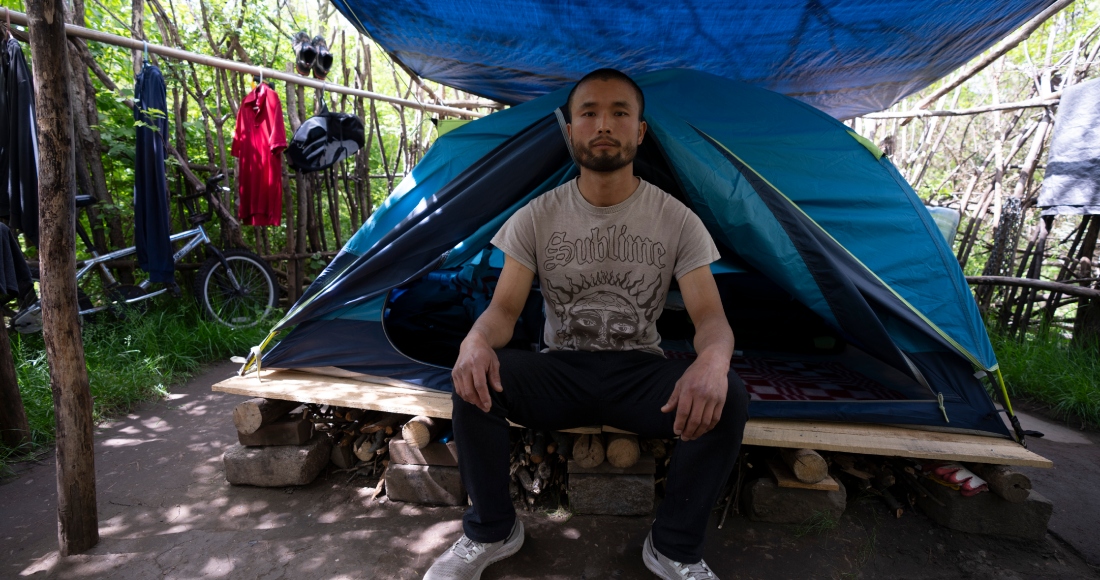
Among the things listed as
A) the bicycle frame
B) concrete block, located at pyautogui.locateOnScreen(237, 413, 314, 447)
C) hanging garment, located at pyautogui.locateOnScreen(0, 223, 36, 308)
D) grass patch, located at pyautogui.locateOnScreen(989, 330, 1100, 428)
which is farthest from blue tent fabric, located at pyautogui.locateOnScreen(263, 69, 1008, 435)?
the bicycle frame

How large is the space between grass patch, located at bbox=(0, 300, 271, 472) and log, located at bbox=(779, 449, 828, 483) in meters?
3.07

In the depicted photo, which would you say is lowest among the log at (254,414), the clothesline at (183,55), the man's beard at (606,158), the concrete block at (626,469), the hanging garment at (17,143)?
the concrete block at (626,469)

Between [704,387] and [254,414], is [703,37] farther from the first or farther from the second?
[254,414]

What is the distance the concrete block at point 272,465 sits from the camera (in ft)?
7.38

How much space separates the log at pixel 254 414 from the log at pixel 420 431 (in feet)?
1.84

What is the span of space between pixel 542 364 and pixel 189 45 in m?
4.95

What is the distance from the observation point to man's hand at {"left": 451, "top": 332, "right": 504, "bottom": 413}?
157 cm

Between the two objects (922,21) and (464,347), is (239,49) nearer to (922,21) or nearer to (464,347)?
(464,347)

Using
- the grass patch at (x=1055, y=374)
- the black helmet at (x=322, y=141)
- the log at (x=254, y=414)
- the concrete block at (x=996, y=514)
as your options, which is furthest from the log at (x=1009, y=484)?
the black helmet at (x=322, y=141)

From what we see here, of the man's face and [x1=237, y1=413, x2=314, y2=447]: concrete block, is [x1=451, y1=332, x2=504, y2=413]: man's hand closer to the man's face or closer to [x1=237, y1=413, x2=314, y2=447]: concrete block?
the man's face

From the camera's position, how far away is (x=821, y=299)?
7.02 ft

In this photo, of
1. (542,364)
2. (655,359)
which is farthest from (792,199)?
(542,364)

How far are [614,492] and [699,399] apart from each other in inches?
31.0

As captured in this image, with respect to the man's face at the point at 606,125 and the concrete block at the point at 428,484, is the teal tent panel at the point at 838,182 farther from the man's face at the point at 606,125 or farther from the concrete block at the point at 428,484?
the concrete block at the point at 428,484
